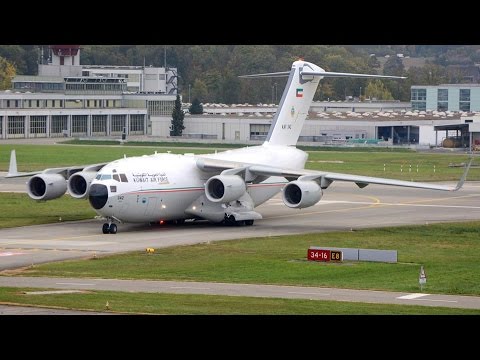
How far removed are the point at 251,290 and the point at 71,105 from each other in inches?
4418

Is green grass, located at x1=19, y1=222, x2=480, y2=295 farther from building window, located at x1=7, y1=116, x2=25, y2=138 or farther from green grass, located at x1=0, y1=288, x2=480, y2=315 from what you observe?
building window, located at x1=7, y1=116, x2=25, y2=138

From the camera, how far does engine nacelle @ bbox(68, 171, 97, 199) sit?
54.0 meters

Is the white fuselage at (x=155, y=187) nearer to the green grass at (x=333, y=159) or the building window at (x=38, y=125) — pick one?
the green grass at (x=333, y=159)

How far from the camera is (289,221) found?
57875 millimetres

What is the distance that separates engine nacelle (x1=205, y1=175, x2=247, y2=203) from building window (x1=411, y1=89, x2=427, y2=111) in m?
122

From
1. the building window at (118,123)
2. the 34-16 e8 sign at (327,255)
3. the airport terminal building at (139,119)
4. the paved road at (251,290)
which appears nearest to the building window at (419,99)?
the airport terminal building at (139,119)

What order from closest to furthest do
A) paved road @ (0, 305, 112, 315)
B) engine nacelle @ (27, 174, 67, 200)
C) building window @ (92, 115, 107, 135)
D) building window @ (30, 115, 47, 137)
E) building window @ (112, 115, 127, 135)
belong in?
paved road @ (0, 305, 112, 315), engine nacelle @ (27, 174, 67, 200), building window @ (30, 115, 47, 137), building window @ (92, 115, 107, 135), building window @ (112, 115, 127, 135)

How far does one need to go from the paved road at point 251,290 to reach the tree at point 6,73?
148646 millimetres

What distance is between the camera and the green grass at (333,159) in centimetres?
9050

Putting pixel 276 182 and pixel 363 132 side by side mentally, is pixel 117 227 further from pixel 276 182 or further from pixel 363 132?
pixel 363 132

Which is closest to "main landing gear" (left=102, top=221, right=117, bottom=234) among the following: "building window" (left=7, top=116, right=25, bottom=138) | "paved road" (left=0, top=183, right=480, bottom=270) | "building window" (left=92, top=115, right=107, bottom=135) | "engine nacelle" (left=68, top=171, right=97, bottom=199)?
"paved road" (left=0, top=183, right=480, bottom=270)

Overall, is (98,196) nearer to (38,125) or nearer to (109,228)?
(109,228)
